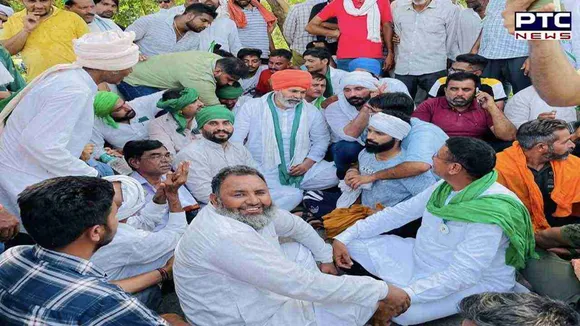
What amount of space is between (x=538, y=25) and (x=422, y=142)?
9.74 ft

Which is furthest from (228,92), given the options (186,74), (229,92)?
(186,74)

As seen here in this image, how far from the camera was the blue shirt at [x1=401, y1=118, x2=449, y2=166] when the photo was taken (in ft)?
14.4

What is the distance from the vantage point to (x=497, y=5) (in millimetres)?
6051

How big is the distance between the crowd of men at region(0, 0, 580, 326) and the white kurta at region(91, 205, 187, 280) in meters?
0.01

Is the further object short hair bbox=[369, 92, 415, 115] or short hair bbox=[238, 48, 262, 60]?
short hair bbox=[238, 48, 262, 60]

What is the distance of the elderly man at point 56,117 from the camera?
127 inches

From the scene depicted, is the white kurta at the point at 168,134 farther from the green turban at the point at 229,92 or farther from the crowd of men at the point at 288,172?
the green turban at the point at 229,92

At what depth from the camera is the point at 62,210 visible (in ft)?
6.81

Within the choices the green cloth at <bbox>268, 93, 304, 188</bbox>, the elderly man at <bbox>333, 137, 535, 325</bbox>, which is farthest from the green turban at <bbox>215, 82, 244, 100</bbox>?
the elderly man at <bbox>333, 137, 535, 325</bbox>

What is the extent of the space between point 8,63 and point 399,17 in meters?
4.01

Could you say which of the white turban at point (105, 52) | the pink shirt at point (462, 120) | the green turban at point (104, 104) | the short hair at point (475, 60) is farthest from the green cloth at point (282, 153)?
the white turban at point (105, 52)

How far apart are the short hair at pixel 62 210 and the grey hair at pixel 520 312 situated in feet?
4.52

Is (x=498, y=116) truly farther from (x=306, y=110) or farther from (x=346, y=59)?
(x=346, y=59)

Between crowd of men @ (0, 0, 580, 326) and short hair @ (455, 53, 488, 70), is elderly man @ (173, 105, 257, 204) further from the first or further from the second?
short hair @ (455, 53, 488, 70)
